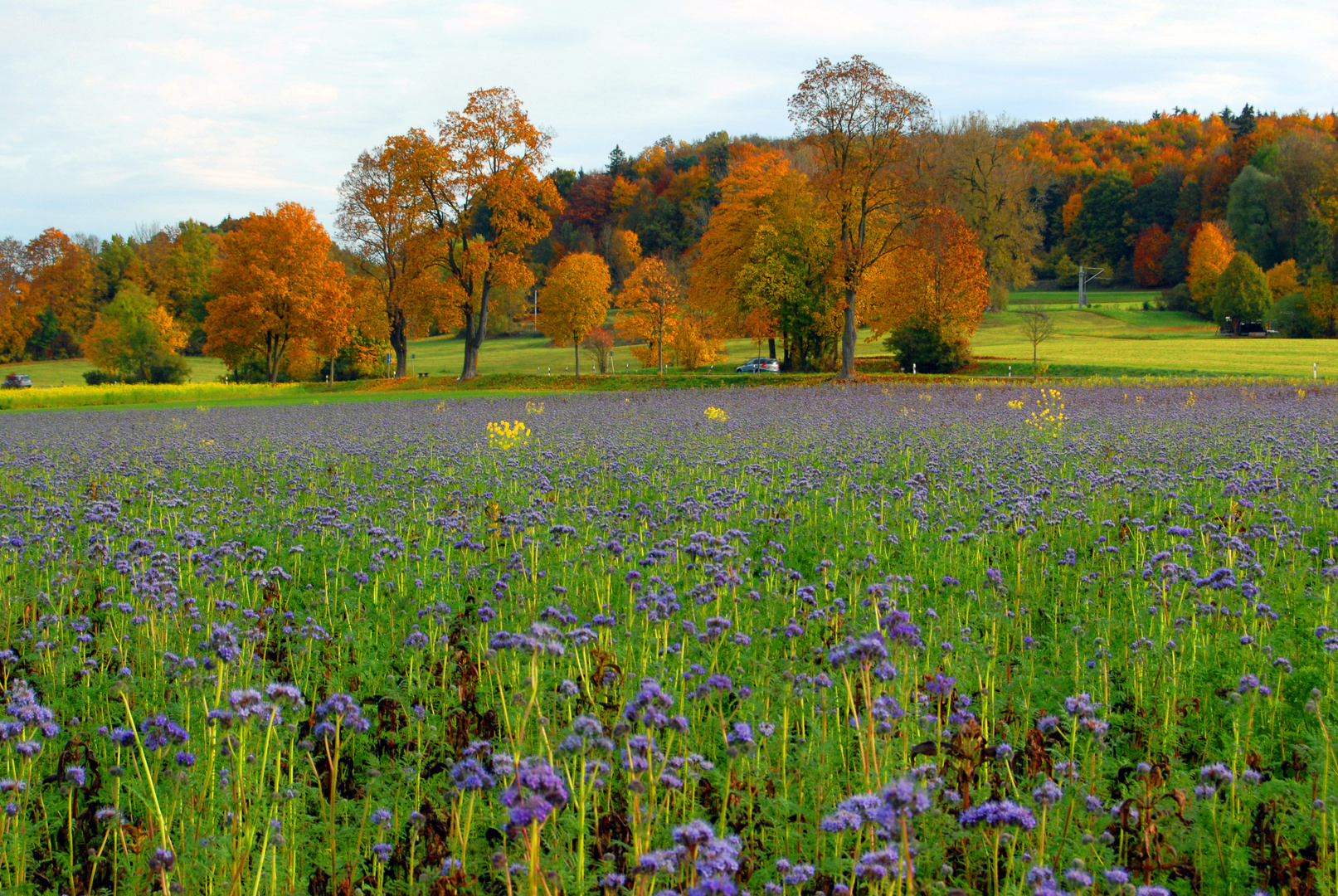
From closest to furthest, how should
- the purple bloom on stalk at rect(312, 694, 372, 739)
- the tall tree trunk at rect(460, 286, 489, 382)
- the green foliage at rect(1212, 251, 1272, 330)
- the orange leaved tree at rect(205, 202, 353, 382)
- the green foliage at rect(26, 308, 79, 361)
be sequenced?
the purple bloom on stalk at rect(312, 694, 372, 739), the tall tree trunk at rect(460, 286, 489, 382), the orange leaved tree at rect(205, 202, 353, 382), the green foliage at rect(1212, 251, 1272, 330), the green foliage at rect(26, 308, 79, 361)

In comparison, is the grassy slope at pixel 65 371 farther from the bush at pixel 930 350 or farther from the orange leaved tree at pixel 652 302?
the bush at pixel 930 350

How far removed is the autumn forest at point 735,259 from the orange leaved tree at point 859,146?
0.10 meters

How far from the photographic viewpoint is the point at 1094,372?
138ft

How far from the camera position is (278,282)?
171 feet

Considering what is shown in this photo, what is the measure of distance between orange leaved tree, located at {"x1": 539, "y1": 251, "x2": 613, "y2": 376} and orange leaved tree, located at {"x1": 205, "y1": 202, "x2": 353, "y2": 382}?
13.6 meters

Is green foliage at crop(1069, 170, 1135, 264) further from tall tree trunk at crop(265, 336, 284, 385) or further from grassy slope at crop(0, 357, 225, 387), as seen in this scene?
grassy slope at crop(0, 357, 225, 387)

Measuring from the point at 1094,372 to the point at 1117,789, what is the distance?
142ft

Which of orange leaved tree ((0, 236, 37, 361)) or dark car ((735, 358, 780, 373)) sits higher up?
orange leaved tree ((0, 236, 37, 361))

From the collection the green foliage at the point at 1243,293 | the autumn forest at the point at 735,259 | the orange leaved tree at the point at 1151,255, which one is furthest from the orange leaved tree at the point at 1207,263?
the orange leaved tree at the point at 1151,255

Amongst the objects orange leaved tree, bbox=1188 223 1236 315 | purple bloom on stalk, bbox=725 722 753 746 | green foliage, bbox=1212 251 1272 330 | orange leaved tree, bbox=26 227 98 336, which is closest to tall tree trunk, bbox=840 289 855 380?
purple bloom on stalk, bbox=725 722 753 746

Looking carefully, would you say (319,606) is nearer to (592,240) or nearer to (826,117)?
(826,117)

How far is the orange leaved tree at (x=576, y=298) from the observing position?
2303 inches

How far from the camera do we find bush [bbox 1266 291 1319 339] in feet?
201

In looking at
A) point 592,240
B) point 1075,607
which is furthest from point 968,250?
point 592,240
